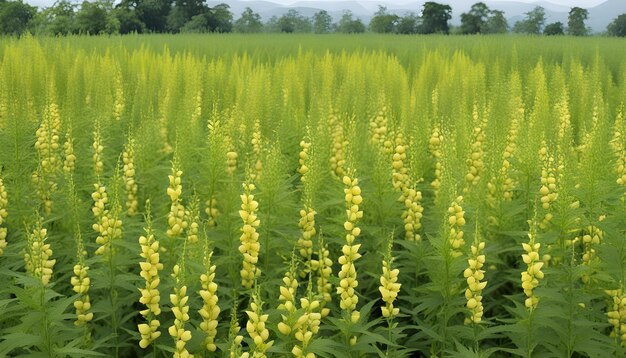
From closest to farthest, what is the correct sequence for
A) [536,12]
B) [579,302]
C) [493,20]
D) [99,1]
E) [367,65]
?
[579,302] < [367,65] < [99,1] < [493,20] < [536,12]

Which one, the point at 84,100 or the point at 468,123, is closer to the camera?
the point at 468,123

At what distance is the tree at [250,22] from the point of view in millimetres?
51562

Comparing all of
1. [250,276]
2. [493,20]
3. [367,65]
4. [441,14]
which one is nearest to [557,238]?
[250,276]

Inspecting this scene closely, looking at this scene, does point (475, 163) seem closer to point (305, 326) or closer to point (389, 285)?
point (389, 285)

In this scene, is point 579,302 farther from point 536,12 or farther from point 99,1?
point 536,12

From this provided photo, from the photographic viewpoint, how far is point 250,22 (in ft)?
177

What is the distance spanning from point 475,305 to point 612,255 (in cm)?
83

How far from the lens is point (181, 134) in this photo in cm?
459

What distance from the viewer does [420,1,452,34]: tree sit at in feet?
150

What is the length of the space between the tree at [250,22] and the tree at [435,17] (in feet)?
40.8

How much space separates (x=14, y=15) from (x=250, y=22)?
70.9ft

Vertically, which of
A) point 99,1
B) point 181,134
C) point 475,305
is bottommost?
point 475,305

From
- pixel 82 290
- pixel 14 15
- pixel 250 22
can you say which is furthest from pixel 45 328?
pixel 250 22

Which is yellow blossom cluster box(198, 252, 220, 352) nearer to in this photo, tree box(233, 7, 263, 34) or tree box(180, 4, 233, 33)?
tree box(180, 4, 233, 33)
